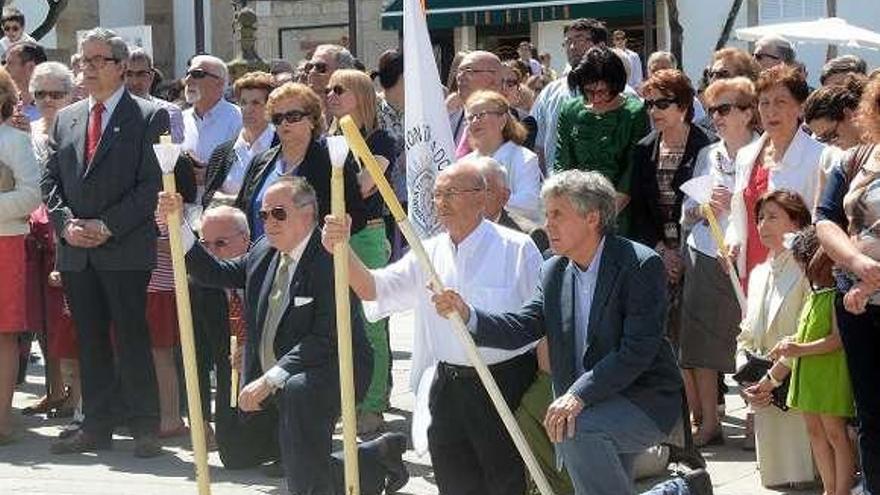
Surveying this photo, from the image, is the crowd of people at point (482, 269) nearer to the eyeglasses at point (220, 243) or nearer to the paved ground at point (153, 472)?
the eyeglasses at point (220, 243)

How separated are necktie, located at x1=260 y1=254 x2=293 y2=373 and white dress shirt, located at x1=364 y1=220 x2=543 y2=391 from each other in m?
0.92

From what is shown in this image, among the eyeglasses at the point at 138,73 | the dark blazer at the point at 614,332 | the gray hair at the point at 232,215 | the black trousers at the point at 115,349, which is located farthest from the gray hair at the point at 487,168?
the eyeglasses at the point at 138,73

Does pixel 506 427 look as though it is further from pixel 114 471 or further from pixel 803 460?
pixel 114 471

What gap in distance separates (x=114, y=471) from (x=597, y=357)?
3614 millimetres

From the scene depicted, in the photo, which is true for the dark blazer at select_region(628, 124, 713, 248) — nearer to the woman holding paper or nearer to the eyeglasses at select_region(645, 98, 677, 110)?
the woman holding paper

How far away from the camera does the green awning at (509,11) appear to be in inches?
1473

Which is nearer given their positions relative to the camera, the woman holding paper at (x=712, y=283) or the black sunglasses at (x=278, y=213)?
the black sunglasses at (x=278, y=213)

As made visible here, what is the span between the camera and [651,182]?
9.97m

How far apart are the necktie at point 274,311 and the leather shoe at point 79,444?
1912mm

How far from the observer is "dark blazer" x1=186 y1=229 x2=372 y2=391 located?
837 centimetres

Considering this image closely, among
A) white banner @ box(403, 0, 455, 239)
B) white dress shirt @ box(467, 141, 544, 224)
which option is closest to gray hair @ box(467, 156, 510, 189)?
white banner @ box(403, 0, 455, 239)

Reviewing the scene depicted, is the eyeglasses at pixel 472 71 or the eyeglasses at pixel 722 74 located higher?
the eyeglasses at pixel 472 71

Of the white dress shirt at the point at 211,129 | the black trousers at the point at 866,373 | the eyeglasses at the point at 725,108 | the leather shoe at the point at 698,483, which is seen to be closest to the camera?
the black trousers at the point at 866,373

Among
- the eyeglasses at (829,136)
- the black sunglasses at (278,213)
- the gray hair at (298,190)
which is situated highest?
the eyeglasses at (829,136)
